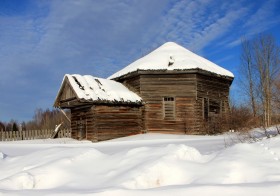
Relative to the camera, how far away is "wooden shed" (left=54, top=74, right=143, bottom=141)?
2134cm

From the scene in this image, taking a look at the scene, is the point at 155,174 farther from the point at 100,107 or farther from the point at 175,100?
the point at 175,100

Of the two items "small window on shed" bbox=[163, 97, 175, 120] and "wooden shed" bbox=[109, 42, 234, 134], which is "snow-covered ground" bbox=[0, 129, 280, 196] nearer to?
"wooden shed" bbox=[109, 42, 234, 134]

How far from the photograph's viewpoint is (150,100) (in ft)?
77.3

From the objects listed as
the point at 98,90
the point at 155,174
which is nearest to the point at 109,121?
the point at 98,90

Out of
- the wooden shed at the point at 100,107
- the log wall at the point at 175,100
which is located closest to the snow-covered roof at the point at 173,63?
the log wall at the point at 175,100

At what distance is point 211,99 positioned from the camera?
24766mm

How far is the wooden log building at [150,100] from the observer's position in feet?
72.1

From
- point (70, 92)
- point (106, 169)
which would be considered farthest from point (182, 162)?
point (70, 92)

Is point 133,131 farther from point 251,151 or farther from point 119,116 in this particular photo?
point 251,151

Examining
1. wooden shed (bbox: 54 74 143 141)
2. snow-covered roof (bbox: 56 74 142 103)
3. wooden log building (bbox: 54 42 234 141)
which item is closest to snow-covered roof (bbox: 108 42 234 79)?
wooden log building (bbox: 54 42 234 141)

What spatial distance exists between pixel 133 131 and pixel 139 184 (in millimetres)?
17297

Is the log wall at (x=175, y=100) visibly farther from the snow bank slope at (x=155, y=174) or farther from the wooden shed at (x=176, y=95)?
the snow bank slope at (x=155, y=174)

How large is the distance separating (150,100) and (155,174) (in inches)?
698

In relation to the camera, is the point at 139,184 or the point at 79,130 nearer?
the point at 139,184
